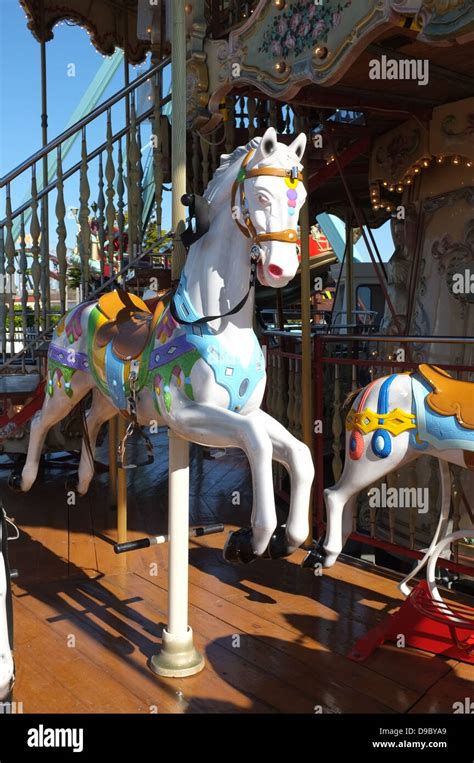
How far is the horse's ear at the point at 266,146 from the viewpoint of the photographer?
252cm

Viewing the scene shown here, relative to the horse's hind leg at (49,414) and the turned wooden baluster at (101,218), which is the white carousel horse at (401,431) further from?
the turned wooden baluster at (101,218)

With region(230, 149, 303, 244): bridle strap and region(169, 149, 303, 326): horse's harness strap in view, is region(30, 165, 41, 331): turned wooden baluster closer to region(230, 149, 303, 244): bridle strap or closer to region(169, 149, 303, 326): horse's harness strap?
region(169, 149, 303, 326): horse's harness strap

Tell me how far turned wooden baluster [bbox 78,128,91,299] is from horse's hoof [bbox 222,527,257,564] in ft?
9.21

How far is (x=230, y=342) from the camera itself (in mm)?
2783

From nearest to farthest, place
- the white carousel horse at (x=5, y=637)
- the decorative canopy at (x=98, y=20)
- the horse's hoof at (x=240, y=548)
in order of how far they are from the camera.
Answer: the white carousel horse at (x=5, y=637) → the horse's hoof at (x=240, y=548) → the decorative canopy at (x=98, y=20)

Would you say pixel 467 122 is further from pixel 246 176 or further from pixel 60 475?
pixel 60 475

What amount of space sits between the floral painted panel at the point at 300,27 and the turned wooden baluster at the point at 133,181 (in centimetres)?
148

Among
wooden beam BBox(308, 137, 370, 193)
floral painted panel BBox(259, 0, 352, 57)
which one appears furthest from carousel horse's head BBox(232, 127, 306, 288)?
wooden beam BBox(308, 137, 370, 193)

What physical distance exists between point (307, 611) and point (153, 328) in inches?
68.9

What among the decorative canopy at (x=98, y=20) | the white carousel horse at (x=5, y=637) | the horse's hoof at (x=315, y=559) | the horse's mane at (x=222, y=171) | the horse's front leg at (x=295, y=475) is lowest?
the horse's hoof at (x=315, y=559)

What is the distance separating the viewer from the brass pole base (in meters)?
2.97

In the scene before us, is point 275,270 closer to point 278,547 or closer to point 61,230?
point 278,547

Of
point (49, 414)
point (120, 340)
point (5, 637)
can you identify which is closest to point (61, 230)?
point (49, 414)

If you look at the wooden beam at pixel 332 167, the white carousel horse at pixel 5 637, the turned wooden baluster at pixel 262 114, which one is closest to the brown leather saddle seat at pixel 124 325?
the white carousel horse at pixel 5 637
